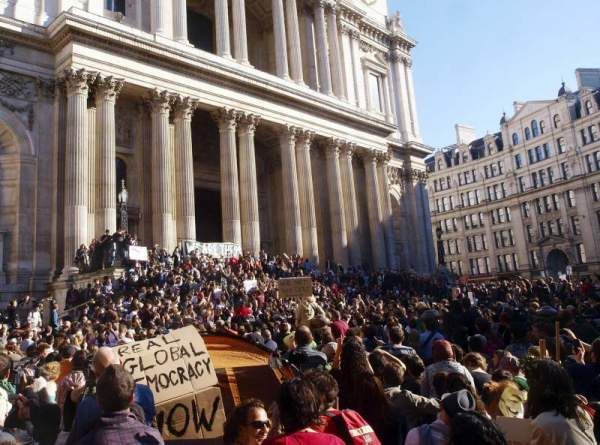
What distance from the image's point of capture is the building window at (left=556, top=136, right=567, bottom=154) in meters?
70.1

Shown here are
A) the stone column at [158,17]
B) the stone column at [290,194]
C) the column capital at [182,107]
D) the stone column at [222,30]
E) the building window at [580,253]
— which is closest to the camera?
the column capital at [182,107]

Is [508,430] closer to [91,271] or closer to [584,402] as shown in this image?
[584,402]

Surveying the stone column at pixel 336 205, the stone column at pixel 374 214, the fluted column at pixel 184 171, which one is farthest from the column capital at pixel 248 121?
the stone column at pixel 374 214

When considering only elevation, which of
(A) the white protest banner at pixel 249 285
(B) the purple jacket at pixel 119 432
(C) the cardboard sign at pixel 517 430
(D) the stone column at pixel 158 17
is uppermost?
(D) the stone column at pixel 158 17

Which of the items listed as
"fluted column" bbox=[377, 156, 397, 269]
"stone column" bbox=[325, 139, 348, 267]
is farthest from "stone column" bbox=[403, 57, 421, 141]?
"stone column" bbox=[325, 139, 348, 267]

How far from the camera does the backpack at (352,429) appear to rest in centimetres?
360

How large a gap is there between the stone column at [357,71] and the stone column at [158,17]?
61.6 ft

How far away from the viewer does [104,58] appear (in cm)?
2655

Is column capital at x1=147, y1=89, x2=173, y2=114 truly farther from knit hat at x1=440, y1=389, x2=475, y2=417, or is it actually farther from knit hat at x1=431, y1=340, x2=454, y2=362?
knit hat at x1=440, y1=389, x2=475, y2=417

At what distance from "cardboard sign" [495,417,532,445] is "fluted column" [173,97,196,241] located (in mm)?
25095

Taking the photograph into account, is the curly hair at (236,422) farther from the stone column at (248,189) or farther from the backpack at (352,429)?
the stone column at (248,189)

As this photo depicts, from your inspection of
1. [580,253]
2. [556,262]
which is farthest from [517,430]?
[556,262]

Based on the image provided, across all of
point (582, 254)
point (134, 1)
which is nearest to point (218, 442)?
point (134, 1)

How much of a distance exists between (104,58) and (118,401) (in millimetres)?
26234
